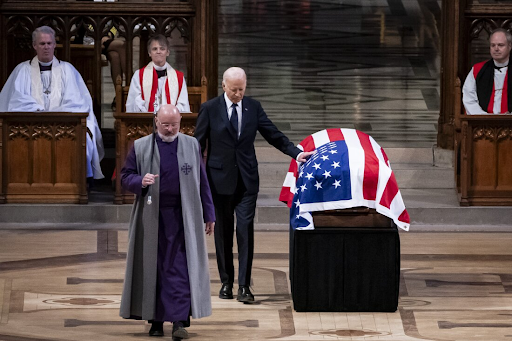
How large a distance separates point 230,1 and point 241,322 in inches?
784

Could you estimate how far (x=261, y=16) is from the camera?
26156 mm

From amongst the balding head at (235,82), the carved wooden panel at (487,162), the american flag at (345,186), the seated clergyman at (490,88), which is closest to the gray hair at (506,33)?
the seated clergyman at (490,88)

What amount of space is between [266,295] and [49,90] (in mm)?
4424

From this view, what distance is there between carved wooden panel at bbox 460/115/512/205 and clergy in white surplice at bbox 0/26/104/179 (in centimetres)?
369

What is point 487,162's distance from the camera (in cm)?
1267

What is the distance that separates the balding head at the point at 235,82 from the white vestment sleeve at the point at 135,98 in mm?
3494

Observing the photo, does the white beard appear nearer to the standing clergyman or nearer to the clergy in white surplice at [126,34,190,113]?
the standing clergyman

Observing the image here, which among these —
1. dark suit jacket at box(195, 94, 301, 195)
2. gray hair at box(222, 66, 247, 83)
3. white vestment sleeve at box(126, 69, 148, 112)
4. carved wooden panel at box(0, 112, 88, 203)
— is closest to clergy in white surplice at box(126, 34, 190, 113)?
white vestment sleeve at box(126, 69, 148, 112)

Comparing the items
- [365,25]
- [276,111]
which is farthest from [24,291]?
[365,25]

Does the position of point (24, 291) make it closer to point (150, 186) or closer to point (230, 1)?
point (150, 186)

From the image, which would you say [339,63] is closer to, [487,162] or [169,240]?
[487,162]

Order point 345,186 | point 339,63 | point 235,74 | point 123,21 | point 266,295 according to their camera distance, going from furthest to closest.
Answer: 1. point 339,63
2. point 123,21
3. point 266,295
4. point 235,74
5. point 345,186

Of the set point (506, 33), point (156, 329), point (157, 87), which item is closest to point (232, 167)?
point (156, 329)

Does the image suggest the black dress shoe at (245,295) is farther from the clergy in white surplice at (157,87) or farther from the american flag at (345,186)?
the clergy in white surplice at (157,87)
